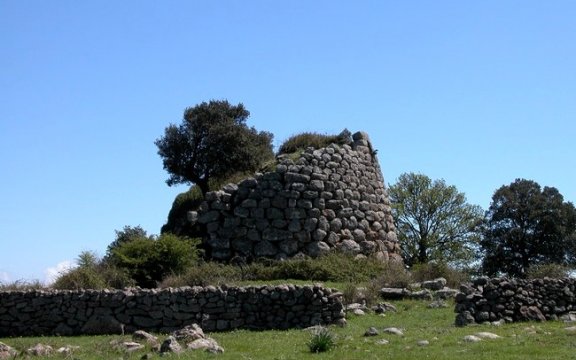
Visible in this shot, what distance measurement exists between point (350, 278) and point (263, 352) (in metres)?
12.1

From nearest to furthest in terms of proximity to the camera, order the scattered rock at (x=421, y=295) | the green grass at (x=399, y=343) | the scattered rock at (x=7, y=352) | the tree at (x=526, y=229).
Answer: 1. the green grass at (x=399, y=343)
2. the scattered rock at (x=7, y=352)
3. the scattered rock at (x=421, y=295)
4. the tree at (x=526, y=229)

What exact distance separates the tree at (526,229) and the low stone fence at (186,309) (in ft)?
83.2

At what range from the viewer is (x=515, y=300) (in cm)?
2022

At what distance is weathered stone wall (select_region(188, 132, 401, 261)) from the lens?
100.0 feet

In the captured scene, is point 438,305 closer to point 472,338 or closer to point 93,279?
point 472,338

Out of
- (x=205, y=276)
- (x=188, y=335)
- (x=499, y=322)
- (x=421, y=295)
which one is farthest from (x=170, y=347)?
(x=421, y=295)

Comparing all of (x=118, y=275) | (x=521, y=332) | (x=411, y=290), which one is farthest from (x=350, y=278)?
(x=521, y=332)

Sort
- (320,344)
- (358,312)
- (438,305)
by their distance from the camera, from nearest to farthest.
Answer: (320,344) → (358,312) → (438,305)

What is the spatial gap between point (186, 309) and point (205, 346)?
5.98 meters

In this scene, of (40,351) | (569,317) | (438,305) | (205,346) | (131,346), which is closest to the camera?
(205,346)

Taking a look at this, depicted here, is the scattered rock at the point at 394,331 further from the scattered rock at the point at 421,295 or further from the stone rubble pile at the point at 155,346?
the scattered rock at the point at 421,295

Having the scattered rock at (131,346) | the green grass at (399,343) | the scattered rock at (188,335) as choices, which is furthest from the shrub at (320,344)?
the scattered rock at (131,346)

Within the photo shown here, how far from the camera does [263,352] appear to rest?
15625 millimetres

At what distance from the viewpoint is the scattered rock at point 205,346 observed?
1564 centimetres
